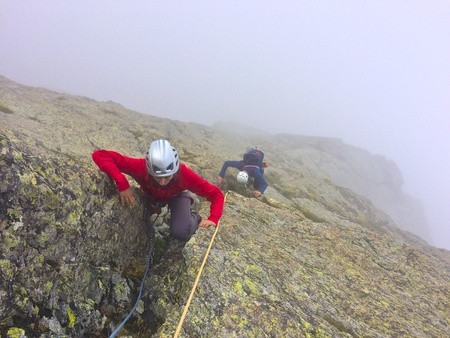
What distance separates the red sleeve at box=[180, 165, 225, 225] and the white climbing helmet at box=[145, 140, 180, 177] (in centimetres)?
102

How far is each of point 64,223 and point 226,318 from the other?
438 cm

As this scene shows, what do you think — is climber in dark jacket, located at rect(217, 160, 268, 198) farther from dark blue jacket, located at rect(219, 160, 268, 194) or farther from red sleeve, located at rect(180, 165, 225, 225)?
red sleeve, located at rect(180, 165, 225, 225)

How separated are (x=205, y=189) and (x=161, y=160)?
213 centimetres

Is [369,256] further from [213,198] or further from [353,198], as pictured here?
[353,198]

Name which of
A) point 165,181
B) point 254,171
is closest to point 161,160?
point 165,181

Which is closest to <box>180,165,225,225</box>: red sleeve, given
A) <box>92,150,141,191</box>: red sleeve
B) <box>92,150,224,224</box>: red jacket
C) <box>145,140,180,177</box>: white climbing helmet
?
<box>92,150,224,224</box>: red jacket

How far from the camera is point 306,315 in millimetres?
7336

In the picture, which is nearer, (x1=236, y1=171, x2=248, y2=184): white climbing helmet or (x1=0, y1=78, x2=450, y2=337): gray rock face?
(x1=0, y1=78, x2=450, y2=337): gray rock face

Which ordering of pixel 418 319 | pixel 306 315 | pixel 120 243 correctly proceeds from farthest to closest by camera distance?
pixel 418 319
pixel 120 243
pixel 306 315

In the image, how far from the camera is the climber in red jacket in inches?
300

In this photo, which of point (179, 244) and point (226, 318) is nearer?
point (226, 318)

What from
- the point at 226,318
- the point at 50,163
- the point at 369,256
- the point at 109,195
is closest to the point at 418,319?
the point at 369,256

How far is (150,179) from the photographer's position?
8.50 meters

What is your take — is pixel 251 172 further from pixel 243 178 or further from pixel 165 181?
pixel 165 181
